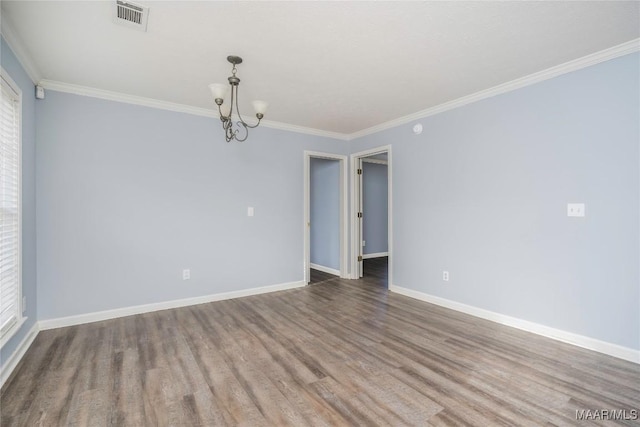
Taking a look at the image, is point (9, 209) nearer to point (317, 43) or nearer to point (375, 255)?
point (317, 43)

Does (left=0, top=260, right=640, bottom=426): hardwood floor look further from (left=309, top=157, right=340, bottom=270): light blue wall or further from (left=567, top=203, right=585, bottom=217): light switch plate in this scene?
(left=309, top=157, right=340, bottom=270): light blue wall

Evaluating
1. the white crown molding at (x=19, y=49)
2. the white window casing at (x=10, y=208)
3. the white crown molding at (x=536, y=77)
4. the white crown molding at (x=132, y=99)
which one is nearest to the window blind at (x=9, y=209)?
the white window casing at (x=10, y=208)

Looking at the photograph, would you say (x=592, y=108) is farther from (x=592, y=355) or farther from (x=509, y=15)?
(x=592, y=355)

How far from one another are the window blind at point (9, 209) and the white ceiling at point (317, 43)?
52 centimetres

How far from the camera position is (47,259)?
10.0ft

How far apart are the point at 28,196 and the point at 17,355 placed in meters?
1.33

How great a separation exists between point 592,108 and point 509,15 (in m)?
1.25

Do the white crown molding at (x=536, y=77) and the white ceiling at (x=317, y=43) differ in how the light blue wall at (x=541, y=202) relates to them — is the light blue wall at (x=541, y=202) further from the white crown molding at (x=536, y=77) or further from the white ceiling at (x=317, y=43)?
the white ceiling at (x=317, y=43)

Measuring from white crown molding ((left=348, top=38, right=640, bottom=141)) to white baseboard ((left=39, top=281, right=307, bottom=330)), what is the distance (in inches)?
117

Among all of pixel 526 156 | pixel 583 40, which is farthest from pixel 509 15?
pixel 526 156

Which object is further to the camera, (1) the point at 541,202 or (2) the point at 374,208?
(2) the point at 374,208


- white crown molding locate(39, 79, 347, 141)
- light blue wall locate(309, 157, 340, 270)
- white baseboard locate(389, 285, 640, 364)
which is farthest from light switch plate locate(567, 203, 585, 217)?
white crown molding locate(39, 79, 347, 141)

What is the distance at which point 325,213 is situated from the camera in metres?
5.94

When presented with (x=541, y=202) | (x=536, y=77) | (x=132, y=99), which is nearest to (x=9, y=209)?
(x=132, y=99)
